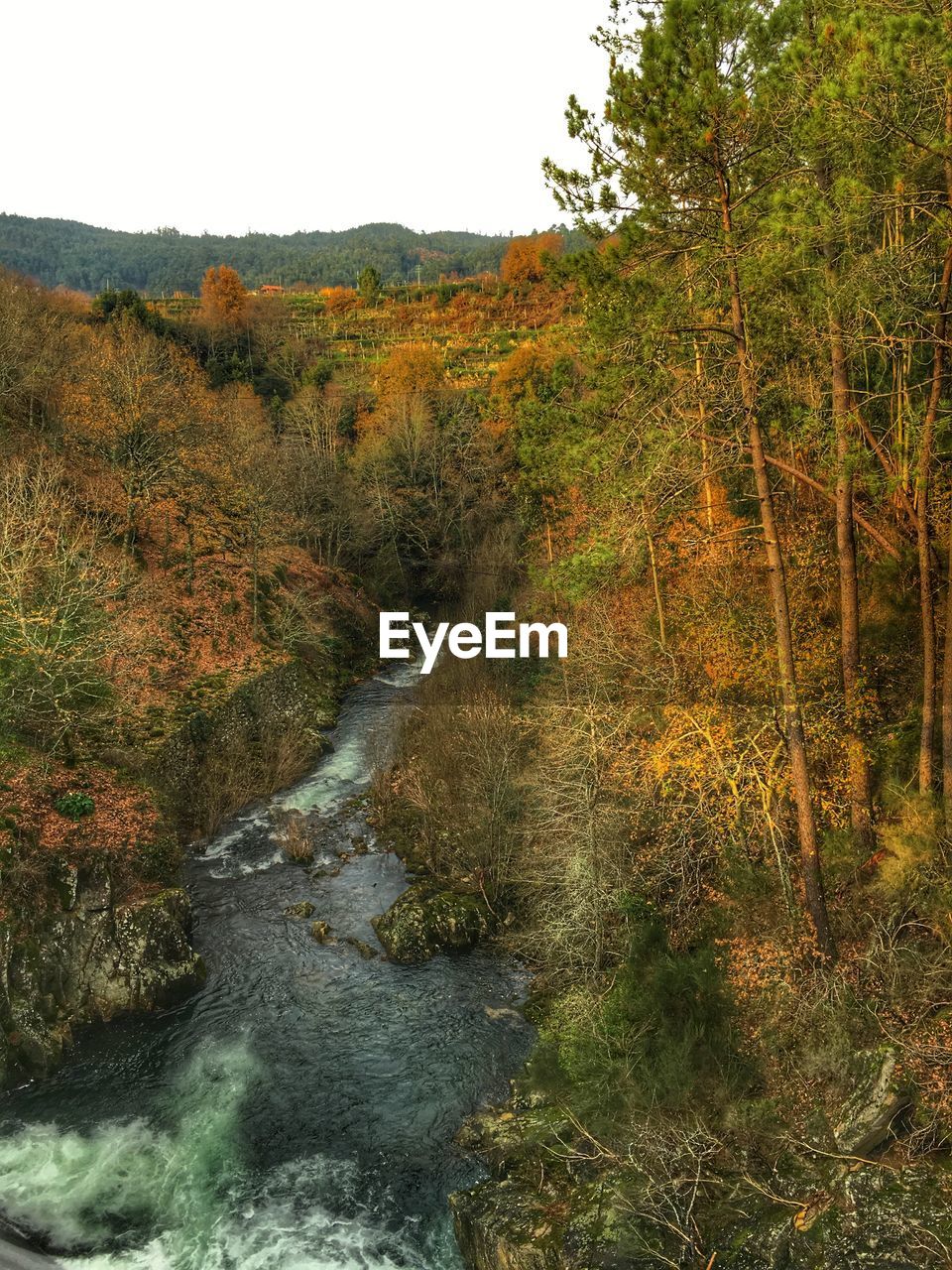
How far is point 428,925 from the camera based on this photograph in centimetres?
1916

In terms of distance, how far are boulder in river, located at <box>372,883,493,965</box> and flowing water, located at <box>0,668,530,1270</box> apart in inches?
15.2

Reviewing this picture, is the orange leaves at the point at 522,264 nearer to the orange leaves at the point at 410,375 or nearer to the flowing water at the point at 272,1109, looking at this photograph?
the orange leaves at the point at 410,375

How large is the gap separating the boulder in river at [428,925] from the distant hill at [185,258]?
117 m

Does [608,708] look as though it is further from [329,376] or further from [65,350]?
[329,376]

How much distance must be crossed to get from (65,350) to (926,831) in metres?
40.5

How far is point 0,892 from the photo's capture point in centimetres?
1655

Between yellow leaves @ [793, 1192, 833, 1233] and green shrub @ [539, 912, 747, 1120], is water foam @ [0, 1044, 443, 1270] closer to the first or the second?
green shrub @ [539, 912, 747, 1120]

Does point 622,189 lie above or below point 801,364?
above

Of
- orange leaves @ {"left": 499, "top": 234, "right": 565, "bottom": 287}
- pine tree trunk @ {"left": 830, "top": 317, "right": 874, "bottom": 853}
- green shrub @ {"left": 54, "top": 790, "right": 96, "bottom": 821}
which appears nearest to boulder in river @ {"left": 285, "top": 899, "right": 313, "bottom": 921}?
green shrub @ {"left": 54, "top": 790, "right": 96, "bottom": 821}

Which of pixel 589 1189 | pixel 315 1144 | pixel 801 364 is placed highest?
pixel 801 364

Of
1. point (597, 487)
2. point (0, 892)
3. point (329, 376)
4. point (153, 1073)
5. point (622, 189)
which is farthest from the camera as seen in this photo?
point (329, 376)

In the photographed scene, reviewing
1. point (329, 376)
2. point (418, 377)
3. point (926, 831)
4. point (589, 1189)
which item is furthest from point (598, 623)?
point (329, 376)

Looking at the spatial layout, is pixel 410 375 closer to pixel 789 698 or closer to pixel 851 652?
pixel 851 652

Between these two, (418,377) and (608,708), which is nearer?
(608,708)
